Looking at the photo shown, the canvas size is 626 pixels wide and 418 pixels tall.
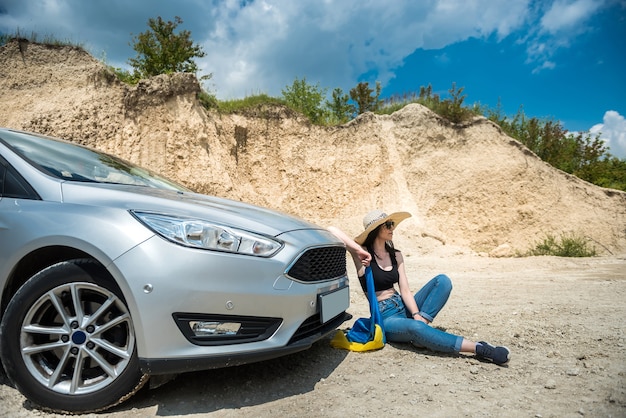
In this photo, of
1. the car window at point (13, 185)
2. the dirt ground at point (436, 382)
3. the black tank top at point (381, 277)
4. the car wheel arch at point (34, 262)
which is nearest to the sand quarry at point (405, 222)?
the dirt ground at point (436, 382)

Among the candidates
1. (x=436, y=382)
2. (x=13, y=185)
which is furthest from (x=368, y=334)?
(x=13, y=185)

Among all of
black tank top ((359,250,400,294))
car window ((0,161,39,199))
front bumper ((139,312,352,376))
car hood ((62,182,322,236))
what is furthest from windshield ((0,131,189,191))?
black tank top ((359,250,400,294))

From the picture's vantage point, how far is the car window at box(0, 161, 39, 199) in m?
→ 2.40

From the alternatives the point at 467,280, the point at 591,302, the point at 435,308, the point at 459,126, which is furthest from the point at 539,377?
the point at 459,126

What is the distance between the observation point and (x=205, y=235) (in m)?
2.16

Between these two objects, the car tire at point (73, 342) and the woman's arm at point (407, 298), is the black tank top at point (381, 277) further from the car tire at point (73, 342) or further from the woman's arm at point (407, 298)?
the car tire at point (73, 342)

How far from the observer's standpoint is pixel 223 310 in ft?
6.93

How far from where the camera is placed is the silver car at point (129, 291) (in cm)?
204

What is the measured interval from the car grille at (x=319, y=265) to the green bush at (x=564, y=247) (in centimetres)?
1081

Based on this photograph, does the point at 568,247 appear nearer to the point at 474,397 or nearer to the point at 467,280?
the point at 467,280

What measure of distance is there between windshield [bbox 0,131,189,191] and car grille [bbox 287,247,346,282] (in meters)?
1.53

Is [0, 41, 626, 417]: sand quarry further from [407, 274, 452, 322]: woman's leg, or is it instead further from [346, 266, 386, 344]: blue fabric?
[407, 274, 452, 322]: woman's leg

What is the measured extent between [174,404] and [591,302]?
16.6 feet

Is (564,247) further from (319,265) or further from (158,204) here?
(158,204)
